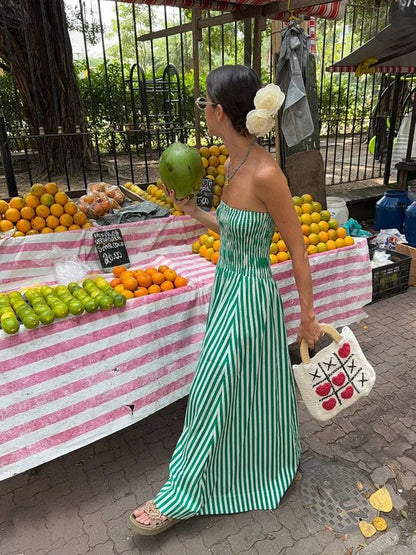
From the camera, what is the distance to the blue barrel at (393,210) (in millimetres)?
6009

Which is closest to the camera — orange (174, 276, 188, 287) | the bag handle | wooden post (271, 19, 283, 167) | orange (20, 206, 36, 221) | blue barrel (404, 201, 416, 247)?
the bag handle

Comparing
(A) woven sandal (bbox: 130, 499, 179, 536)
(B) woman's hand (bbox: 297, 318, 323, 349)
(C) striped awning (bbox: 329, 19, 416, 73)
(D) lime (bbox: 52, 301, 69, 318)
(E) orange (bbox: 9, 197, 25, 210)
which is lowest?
(A) woven sandal (bbox: 130, 499, 179, 536)

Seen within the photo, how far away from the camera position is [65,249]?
2.91m

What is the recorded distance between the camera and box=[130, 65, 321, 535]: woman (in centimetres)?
174

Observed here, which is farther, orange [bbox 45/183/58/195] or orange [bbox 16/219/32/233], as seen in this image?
orange [bbox 45/183/58/195]

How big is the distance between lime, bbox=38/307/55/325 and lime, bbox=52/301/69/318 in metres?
0.02

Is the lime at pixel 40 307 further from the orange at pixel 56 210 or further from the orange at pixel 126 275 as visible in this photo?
the orange at pixel 56 210

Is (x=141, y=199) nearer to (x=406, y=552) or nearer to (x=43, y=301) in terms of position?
(x=43, y=301)

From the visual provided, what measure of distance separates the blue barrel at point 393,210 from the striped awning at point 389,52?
69.8 inches

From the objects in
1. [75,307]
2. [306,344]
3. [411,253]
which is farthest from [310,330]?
[411,253]

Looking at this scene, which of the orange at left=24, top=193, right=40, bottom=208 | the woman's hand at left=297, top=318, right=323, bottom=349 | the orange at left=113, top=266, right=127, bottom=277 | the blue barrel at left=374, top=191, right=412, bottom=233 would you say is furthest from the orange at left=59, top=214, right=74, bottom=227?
the blue barrel at left=374, top=191, right=412, bottom=233

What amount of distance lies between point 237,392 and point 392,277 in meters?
3.41

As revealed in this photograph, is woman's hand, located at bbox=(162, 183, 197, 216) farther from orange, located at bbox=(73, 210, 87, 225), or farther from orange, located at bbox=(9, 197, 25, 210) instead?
orange, located at bbox=(9, 197, 25, 210)

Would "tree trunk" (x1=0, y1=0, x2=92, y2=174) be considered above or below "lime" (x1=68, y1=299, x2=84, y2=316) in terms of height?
above
